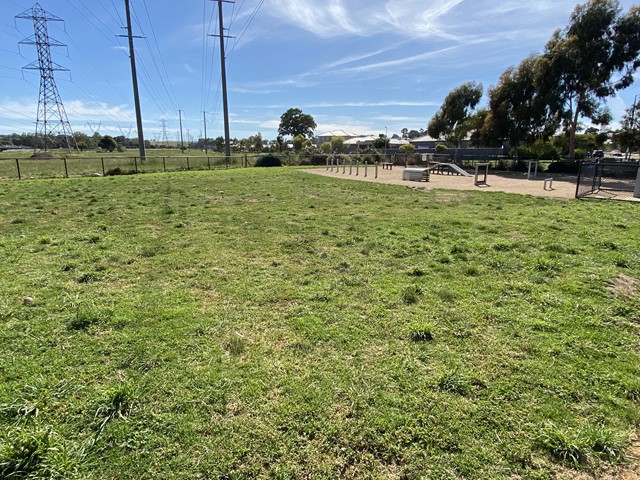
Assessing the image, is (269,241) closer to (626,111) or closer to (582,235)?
(582,235)

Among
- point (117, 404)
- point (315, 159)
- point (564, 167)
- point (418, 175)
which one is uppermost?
point (315, 159)

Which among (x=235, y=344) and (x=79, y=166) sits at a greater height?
(x=79, y=166)

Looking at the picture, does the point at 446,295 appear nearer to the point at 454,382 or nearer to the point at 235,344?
the point at 454,382

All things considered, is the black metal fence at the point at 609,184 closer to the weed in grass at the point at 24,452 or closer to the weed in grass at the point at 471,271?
the weed in grass at the point at 471,271

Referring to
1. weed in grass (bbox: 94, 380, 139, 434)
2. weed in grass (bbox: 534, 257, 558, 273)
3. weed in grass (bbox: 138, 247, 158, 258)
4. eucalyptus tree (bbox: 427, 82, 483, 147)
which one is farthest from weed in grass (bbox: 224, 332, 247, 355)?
eucalyptus tree (bbox: 427, 82, 483, 147)

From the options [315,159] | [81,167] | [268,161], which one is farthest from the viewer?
[315,159]

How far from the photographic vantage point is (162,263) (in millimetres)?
4977

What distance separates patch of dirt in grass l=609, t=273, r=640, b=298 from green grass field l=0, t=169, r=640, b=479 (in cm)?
3

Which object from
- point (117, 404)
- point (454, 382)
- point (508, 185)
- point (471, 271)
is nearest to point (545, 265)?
point (471, 271)

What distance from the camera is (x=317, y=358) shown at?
271 centimetres

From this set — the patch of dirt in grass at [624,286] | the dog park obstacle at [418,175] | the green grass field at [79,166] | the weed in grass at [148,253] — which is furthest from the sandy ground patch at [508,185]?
the green grass field at [79,166]

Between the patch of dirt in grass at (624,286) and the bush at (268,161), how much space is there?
106 feet

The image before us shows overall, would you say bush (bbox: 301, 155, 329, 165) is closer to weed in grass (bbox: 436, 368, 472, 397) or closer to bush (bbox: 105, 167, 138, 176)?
bush (bbox: 105, 167, 138, 176)

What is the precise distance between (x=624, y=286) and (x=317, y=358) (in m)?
3.88
